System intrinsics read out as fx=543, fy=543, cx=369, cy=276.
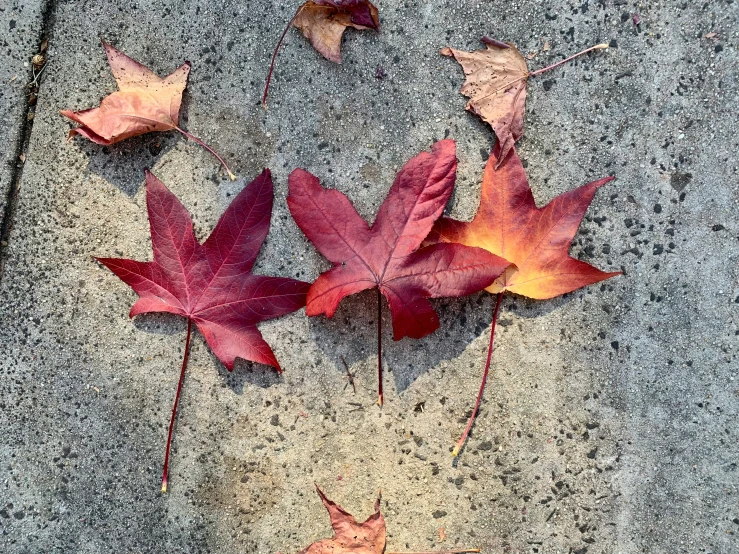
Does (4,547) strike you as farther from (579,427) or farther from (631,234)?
(631,234)

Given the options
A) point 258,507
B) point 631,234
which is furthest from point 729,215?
point 258,507

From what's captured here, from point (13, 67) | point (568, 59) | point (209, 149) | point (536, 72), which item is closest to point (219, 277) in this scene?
point (209, 149)

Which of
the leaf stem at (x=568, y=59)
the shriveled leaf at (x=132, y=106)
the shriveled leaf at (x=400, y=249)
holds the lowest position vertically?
the shriveled leaf at (x=400, y=249)

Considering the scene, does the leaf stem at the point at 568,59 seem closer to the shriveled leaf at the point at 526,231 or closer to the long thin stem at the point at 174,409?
the shriveled leaf at the point at 526,231

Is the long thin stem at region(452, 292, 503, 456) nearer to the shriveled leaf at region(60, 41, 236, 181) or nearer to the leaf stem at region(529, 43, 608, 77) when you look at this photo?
the leaf stem at region(529, 43, 608, 77)

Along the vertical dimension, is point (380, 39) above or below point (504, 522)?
above

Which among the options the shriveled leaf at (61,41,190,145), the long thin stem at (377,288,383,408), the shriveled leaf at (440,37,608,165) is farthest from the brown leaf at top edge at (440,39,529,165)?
the shriveled leaf at (61,41,190,145)

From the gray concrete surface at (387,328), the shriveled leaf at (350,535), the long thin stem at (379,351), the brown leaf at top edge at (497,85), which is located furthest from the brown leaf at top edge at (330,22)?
the shriveled leaf at (350,535)

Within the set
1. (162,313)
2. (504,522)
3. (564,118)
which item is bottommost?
(504,522)
